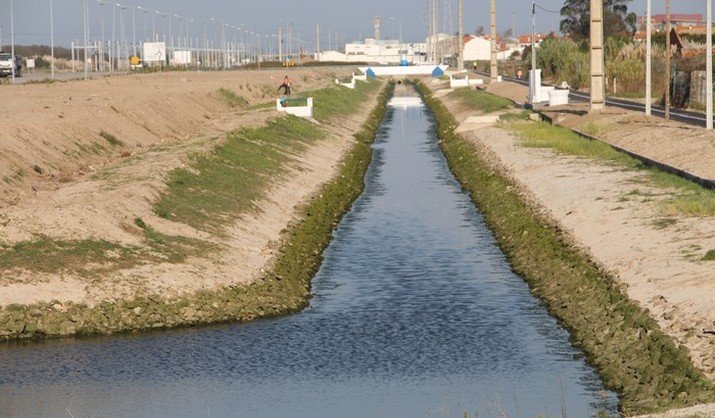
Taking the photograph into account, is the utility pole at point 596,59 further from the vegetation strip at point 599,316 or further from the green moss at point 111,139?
the vegetation strip at point 599,316

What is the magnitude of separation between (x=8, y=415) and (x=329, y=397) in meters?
4.29

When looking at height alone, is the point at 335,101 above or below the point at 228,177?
above

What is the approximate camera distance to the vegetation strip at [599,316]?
18078 millimetres

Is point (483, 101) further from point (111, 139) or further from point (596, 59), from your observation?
point (111, 139)

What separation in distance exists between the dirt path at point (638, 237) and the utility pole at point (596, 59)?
16230 mm

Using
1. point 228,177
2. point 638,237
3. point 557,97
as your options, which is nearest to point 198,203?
point 228,177

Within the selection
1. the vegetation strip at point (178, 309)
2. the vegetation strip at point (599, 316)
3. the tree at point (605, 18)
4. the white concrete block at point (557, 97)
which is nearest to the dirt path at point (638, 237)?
the vegetation strip at point (599, 316)

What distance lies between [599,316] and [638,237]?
5.22 m

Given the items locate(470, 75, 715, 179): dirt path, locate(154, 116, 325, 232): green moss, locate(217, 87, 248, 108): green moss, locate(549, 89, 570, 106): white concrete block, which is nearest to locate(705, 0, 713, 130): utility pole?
locate(470, 75, 715, 179): dirt path

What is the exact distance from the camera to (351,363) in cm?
2141

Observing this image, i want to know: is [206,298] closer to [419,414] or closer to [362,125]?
[419,414]

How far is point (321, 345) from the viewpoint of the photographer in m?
22.8

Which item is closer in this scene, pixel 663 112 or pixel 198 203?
pixel 198 203

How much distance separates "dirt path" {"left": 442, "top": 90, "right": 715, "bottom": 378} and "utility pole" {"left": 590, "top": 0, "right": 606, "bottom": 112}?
16230 mm
